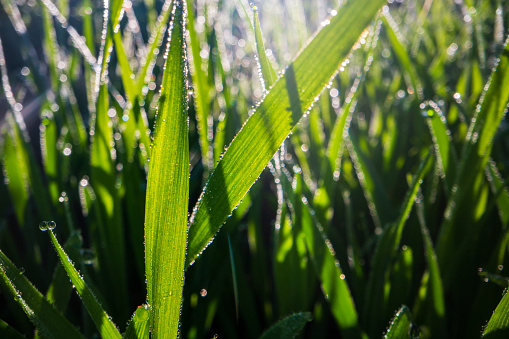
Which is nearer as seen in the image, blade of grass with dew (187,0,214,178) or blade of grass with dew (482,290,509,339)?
blade of grass with dew (482,290,509,339)

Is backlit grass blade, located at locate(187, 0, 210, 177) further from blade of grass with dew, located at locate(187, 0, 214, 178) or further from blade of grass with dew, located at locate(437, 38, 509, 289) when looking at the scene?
blade of grass with dew, located at locate(437, 38, 509, 289)

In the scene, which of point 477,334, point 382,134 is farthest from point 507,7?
point 477,334

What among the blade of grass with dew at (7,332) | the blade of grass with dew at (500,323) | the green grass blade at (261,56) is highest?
the green grass blade at (261,56)

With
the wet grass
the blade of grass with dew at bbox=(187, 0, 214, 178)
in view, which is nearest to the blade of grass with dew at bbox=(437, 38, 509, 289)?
the wet grass

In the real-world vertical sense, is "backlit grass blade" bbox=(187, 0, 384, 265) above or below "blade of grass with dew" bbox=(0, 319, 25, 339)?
above

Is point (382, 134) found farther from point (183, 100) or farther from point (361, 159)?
point (183, 100)

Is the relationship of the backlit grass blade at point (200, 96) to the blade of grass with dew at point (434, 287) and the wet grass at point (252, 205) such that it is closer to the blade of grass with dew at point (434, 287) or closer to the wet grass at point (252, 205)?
the wet grass at point (252, 205)

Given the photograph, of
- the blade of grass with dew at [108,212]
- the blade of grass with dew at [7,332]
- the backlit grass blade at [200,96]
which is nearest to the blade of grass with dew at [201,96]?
the backlit grass blade at [200,96]

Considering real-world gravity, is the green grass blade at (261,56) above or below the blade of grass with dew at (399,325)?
above

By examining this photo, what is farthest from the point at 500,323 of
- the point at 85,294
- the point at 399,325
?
the point at 85,294
